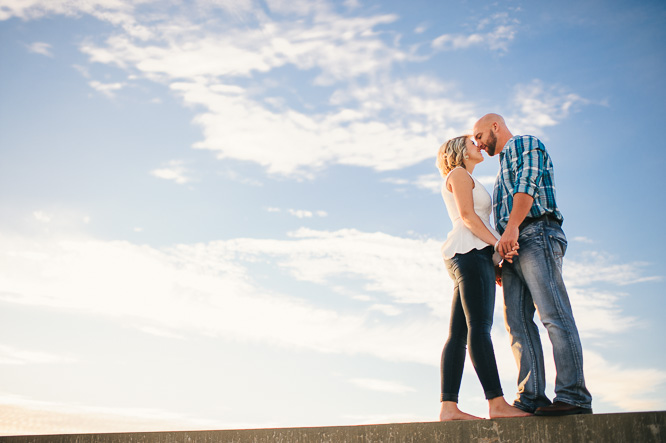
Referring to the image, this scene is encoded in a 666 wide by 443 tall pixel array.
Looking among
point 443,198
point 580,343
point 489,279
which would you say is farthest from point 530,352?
point 443,198

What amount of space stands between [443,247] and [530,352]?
40.3 inches

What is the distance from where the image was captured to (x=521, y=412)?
12.6 ft

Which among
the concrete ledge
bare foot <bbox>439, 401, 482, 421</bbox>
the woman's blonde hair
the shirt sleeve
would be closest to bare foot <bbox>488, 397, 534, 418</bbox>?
bare foot <bbox>439, 401, 482, 421</bbox>

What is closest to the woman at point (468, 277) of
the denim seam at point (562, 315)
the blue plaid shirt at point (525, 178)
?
the blue plaid shirt at point (525, 178)

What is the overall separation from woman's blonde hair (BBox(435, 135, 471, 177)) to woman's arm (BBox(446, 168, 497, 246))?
15 cm

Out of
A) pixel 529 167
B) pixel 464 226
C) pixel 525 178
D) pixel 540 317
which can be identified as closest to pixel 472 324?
pixel 540 317

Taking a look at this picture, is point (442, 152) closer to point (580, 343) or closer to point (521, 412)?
point (580, 343)

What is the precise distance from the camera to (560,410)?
11.7ft

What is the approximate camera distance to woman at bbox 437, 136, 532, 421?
13.0 feet

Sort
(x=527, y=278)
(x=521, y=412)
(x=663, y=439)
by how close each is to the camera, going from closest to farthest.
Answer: (x=663, y=439), (x=521, y=412), (x=527, y=278)

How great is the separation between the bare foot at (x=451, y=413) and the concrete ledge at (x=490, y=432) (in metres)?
0.37

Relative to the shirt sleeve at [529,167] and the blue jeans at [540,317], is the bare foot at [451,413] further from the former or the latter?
the shirt sleeve at [529,167]

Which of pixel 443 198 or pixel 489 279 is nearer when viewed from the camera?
pixel 489 279

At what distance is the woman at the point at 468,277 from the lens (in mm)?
3953
